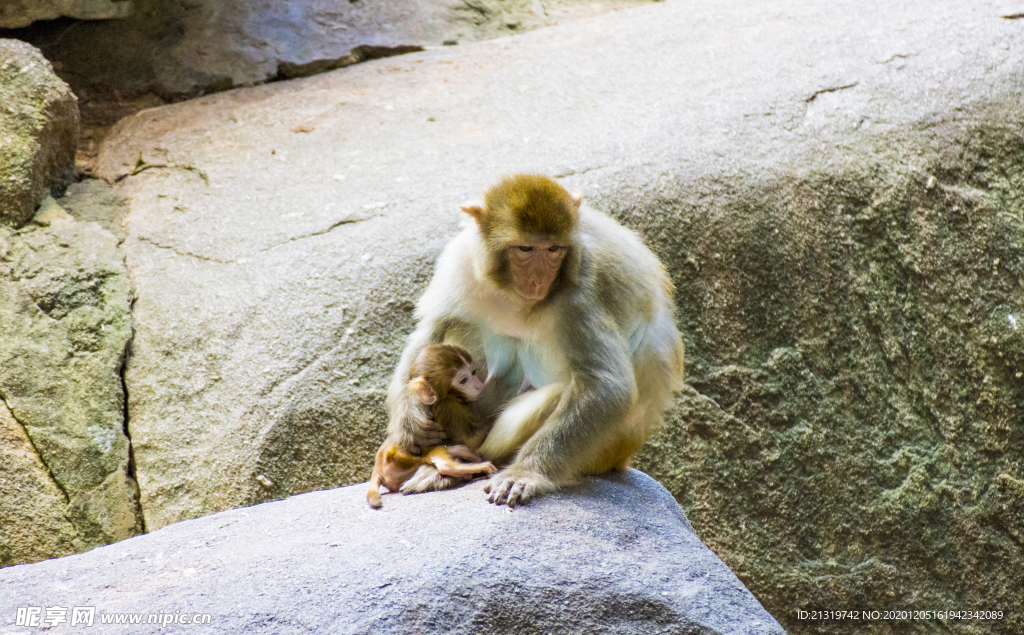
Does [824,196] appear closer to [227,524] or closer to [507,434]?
[507,434]

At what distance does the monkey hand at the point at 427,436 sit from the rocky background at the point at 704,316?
1.19 meters

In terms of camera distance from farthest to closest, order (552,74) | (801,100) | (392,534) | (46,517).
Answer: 1. (552,74)
2. (801,100)
3. (46,517)
4. (392,534)

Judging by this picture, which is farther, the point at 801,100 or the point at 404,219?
the point at 801,100

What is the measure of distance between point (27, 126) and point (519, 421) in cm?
412

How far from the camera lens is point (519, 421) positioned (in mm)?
3928

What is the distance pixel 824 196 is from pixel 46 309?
4.92 metres

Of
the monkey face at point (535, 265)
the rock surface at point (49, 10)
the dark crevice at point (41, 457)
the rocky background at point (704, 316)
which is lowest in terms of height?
the dark crevice at point (41, 457)

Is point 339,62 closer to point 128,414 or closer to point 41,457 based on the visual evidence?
point 128,414

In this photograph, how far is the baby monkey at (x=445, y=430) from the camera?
3953 millimetres

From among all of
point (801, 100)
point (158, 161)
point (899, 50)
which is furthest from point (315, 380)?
point (899, 50)

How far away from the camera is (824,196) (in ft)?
19.0

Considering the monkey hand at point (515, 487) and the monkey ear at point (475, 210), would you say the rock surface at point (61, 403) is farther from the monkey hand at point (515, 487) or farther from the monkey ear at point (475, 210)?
the monkey ear at point (475, 210)

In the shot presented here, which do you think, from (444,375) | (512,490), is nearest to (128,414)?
(444,375)

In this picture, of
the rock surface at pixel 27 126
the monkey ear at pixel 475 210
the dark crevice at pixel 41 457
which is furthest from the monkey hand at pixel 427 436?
the rock surface at pixel 27 126
